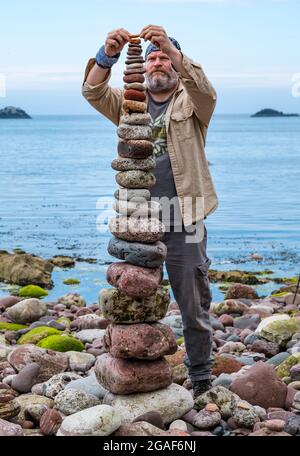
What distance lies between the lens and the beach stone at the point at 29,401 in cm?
739

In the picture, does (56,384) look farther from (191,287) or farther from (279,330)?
(279,330)

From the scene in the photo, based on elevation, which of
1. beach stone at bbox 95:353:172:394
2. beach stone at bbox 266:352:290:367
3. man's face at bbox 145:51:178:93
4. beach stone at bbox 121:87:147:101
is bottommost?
beach stone at bbox 266:352:290:367

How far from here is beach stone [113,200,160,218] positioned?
23.3 feet

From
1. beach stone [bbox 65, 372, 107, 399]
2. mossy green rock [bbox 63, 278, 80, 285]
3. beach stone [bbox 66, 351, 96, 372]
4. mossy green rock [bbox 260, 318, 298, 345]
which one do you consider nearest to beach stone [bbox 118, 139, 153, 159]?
beach stone [bbox 65, 372, 107, 399]

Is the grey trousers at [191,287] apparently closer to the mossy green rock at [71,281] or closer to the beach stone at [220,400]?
the beach stone at [220,400]

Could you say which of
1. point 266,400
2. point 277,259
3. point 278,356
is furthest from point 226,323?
point 277,259

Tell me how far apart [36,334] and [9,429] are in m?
3.57

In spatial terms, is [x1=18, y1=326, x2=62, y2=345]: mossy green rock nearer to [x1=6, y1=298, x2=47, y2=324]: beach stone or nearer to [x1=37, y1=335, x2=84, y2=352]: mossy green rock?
[x1=37, y1=335, x2=84, y2=352]: mossy green rock

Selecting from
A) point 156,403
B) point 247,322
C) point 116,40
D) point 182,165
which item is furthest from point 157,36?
point 247,322

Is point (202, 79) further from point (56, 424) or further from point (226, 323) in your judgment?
point (226, 323)

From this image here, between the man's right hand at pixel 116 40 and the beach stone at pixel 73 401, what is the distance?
2.88m

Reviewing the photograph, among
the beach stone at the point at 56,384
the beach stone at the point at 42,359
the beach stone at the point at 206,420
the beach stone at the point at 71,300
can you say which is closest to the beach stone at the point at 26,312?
the beach stone at the point at 71,300

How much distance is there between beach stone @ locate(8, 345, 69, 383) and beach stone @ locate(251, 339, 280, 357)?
7.39 feet
